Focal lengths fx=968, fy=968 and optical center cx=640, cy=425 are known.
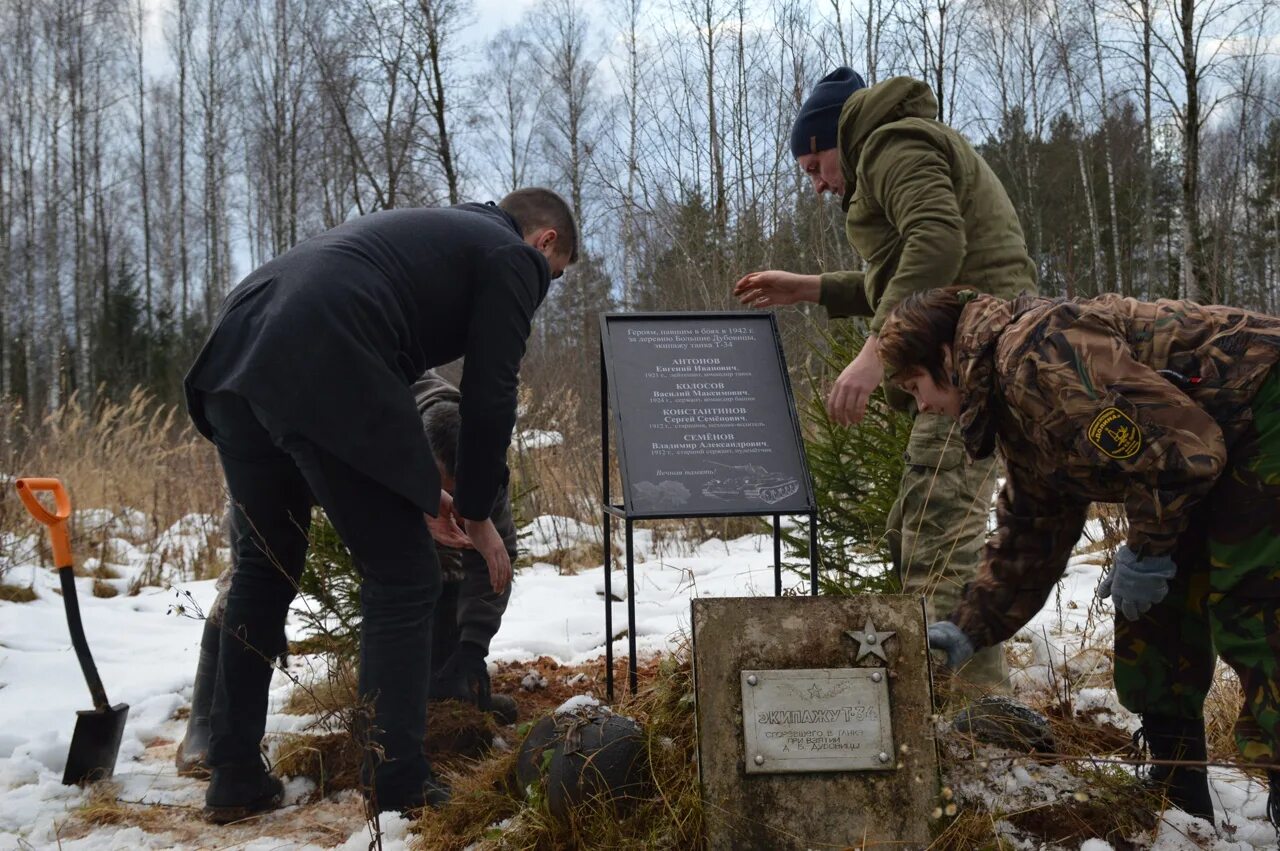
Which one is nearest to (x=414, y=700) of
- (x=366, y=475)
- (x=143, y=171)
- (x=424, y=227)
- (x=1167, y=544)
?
(x=366, y=475)

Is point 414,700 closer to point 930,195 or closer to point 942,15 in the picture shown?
point 930,195

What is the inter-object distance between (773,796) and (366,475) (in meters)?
1.34

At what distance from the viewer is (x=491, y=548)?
306 centimetres

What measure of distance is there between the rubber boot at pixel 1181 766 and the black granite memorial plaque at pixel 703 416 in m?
1.21

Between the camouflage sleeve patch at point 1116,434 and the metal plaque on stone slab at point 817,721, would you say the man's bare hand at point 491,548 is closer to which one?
the metal plaque on stone slab at point 817,721

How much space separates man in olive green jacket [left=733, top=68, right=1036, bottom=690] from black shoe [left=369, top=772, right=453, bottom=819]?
1614 mm

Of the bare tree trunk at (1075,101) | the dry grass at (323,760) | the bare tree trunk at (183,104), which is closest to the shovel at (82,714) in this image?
the dry grass at (323,760)

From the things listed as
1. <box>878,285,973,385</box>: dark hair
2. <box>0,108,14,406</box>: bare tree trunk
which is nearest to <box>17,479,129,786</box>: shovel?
<box>878,285,973,385</box>: dark hair

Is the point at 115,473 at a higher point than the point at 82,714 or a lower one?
higher

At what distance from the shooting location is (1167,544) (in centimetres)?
212

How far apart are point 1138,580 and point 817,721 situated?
807 millimetres

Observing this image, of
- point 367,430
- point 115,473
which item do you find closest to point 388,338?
point 367,430

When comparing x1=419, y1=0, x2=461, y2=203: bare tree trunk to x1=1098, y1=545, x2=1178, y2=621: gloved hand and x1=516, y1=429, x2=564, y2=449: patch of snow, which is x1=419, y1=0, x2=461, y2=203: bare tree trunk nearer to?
x1=516, y1=429, x2=564, y2=449: patch of snow

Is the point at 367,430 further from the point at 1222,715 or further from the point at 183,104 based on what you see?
the point at 183,104
